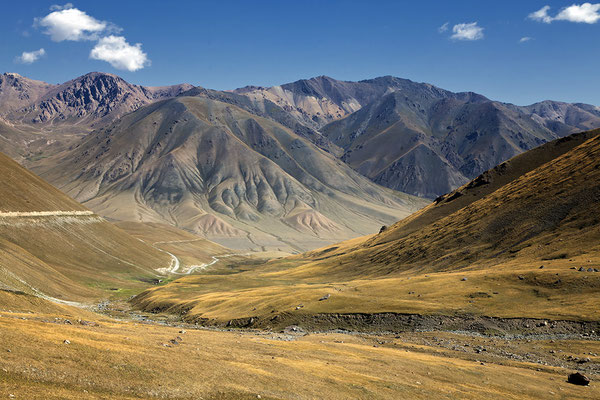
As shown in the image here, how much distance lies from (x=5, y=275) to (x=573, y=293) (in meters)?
109

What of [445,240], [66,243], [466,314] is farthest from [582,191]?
[66,243]

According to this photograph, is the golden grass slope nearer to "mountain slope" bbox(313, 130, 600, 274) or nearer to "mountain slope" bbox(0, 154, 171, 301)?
"mountain slope" bbox(313, 130, 600, 274)

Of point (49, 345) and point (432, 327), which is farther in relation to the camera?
point (432, 327)

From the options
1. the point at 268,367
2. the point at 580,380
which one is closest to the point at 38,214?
the point at 268,367

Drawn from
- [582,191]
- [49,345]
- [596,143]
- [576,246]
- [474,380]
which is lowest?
[474,380]

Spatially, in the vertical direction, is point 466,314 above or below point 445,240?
below

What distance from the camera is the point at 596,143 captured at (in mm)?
137625

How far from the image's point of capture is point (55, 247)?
529 ft

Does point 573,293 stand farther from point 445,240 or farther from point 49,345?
point 49,345

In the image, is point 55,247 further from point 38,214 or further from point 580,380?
point 580,380

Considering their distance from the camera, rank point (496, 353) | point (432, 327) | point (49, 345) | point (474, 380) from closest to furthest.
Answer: point (49, 345) < point (474, 380) < point (496, 353) < point (432, 327)

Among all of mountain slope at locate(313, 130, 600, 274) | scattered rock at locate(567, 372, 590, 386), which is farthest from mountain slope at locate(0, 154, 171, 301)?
scattered rock at locate(567, 372, 590, 386)

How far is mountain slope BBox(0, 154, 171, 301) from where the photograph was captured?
391 feet

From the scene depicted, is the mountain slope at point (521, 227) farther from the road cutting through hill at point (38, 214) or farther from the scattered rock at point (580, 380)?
the road cutting through hill at point (38, 214)
